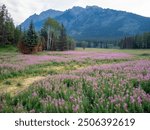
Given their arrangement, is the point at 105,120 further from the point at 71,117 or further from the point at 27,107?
the point at 27,107

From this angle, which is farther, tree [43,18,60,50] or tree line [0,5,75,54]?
tree [43,18,60,50]

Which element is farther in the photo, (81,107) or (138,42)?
(138,42)

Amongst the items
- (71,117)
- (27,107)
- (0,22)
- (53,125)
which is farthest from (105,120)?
(0,22)

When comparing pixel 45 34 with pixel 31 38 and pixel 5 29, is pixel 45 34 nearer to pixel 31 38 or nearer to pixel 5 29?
pixel 5 29

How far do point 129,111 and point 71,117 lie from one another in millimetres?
1435

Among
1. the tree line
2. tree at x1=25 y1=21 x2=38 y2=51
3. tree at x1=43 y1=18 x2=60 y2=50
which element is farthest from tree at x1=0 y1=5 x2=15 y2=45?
tree at x1=25 y1=21 x2=38 y2=51

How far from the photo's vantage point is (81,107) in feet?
20.0

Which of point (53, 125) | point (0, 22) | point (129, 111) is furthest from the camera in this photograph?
point (0, 22)

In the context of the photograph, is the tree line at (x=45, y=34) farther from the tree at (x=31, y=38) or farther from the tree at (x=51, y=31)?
the tree at (x=31, y=38)

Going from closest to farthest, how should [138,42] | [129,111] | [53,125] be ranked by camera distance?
[53,125] → [129,111] → [138,42]

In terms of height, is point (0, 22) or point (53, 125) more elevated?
point (0, 22)

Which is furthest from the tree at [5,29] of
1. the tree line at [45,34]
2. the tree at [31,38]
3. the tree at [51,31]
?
the tree at [31,38]

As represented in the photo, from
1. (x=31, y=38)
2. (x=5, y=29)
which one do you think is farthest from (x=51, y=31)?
(x=31, y=38)

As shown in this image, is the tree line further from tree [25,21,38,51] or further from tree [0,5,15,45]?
tree [25,21,38,51]
